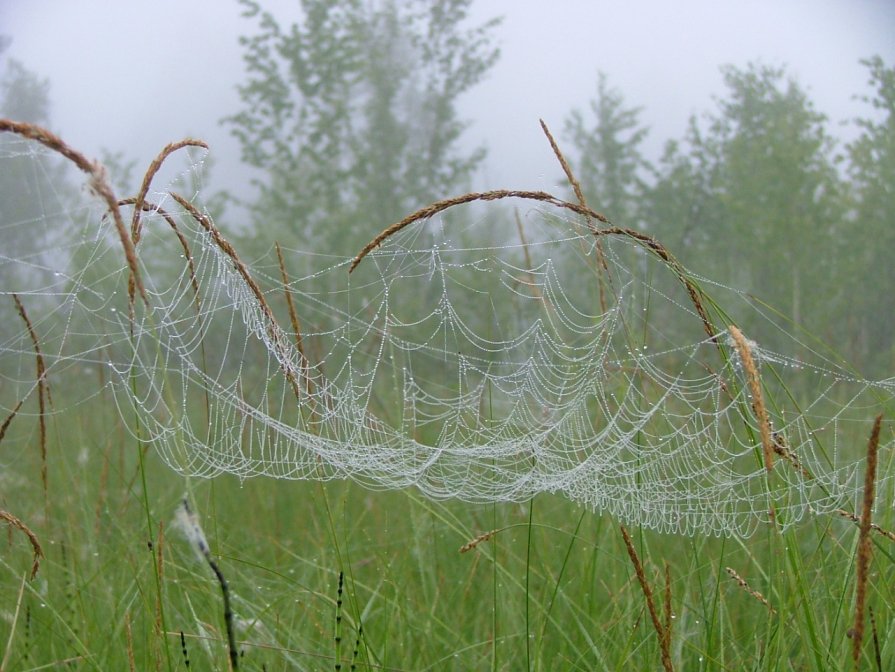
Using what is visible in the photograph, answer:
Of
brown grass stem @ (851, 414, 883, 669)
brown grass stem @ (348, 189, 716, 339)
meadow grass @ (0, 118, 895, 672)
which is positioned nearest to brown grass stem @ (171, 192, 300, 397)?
meadow grass @ (0, 118, 895, 672)

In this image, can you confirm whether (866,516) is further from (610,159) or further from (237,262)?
(610,159)

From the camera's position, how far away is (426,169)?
27.8 ft

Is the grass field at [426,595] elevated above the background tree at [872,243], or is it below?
below

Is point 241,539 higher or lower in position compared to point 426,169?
lower

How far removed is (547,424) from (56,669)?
1.21 metres

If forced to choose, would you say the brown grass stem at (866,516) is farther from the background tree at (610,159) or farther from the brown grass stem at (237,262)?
the background tree at (610,159)

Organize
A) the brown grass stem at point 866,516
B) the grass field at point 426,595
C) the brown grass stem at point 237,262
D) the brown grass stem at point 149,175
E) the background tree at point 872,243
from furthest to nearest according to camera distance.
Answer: the background tree at point 872,243, the grass field at point 426,595, the brown grass stem at point 237,262, the brown grass stem at point 149,175, the brown grass stem at point 866,516

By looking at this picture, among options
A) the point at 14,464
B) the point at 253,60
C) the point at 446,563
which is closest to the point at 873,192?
the point at 253,60

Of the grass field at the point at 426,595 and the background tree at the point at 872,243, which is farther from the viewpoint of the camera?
the background tree at the point at 872,243

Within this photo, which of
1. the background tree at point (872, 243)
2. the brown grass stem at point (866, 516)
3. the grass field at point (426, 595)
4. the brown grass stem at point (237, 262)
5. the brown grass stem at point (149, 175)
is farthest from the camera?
the background tree at point (872, 243)

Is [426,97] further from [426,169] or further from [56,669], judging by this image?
[56,669]

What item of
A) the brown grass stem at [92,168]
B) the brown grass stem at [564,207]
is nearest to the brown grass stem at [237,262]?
the brown grass stem at [564,207]

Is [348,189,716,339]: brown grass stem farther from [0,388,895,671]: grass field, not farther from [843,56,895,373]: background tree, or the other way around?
[843,56,895,373]: background tree

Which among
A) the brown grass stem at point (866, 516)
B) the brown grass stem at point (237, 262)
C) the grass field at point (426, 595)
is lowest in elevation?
the grass field at point (426, 595)
